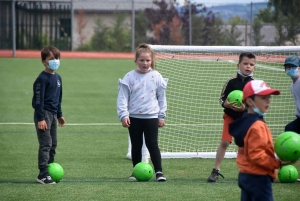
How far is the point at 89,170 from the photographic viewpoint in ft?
28.4

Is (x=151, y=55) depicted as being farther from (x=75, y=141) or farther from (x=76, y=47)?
(x=76, y=47)

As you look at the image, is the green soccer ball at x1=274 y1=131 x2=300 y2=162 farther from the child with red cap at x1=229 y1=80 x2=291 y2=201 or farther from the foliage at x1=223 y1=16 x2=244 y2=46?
the foliage at x1=223 y1=16 x2=244 y2=46

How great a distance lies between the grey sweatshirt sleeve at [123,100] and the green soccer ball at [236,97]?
131cm

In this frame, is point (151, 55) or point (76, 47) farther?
point (76, 47)

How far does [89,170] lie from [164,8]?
26746 millimetres

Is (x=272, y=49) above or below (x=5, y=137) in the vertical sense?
above

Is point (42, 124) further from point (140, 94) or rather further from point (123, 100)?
point (140, 94)

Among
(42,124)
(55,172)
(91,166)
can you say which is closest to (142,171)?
(55,172)

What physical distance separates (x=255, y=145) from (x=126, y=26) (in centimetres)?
3208

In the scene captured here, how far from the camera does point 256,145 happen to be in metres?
4.73

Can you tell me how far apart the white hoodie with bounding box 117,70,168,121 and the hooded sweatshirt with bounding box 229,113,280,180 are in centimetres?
282

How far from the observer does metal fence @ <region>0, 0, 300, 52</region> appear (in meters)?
32.1

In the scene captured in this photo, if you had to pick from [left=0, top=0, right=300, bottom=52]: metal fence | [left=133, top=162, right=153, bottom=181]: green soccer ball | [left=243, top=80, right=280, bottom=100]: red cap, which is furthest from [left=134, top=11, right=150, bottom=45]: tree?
[left=243, top=80, right=280, bottom=100]: red cap

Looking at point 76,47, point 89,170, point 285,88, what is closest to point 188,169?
point 89,170
